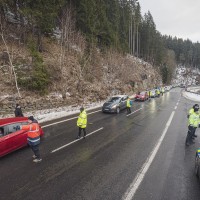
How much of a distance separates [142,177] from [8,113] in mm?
13722

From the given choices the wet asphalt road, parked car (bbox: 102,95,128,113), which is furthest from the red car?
parked car (bbox: 102,95,128,113)

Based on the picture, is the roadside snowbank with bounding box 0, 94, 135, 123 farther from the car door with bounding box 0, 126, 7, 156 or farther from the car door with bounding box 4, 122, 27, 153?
the car door with bounding box 0, 126, 7, 156

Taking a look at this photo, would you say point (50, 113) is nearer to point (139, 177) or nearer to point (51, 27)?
point (139, 177)

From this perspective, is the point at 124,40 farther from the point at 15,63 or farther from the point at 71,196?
the point at 71,196

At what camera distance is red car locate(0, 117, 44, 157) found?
7449 mm

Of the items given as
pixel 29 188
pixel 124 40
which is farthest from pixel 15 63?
pixel 124 40

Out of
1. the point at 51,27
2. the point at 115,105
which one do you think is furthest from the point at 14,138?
the point at 51,27

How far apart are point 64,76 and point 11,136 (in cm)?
1785

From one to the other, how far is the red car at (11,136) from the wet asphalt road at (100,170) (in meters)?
0.34

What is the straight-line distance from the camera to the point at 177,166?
22.8 ft

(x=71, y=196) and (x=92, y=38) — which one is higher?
(x=92, y=38)

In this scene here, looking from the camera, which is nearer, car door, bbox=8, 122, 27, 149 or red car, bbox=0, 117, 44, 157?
red car, bbox=0, 117, 44, 157

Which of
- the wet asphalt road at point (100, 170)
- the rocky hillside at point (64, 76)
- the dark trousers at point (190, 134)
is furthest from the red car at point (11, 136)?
the rocky hillside at point (64, 76)

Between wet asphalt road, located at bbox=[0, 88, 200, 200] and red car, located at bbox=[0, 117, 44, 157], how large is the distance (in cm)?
34
